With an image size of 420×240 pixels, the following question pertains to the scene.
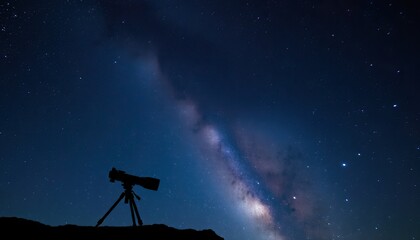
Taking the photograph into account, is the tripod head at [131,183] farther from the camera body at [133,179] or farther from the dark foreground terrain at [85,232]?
the dark foreground terrain at [85,232]

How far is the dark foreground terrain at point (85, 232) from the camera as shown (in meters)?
4.12

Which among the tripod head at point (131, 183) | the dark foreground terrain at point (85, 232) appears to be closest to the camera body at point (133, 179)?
Answer: the tripod head at point (131, 183)

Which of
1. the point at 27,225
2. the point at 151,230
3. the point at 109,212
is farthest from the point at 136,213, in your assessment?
the point at 27,225

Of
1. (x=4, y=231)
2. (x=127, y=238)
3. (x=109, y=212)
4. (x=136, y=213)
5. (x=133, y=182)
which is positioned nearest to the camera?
(x=4, y=231)

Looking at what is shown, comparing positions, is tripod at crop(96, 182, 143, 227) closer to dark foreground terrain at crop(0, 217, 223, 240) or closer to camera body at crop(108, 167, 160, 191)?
camera body at crop(108, 167, 160, 191)

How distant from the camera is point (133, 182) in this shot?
22.6 ft

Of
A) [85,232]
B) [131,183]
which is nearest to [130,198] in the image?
[131,183]

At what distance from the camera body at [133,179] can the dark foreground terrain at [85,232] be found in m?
2.32

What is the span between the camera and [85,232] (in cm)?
440

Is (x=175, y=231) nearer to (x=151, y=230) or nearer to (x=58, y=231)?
(x=151, y=230)

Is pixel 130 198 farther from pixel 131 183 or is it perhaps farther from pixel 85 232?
pixel 85 232

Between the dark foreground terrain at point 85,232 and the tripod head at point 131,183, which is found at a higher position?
the tripod head at point 131,183

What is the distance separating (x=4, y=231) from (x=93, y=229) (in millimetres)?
1131

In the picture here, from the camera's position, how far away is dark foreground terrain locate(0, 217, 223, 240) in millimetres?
4125
